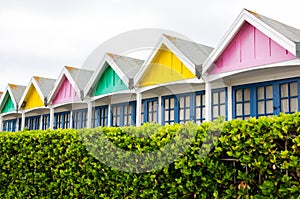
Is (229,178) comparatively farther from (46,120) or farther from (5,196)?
(46,120)

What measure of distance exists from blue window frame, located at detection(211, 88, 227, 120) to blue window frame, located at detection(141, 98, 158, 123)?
9.06 ft

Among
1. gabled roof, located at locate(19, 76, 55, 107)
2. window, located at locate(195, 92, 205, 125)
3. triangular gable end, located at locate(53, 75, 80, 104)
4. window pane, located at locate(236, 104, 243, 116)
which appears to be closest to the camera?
window pane, located at locate(236, 104, 243, 116)

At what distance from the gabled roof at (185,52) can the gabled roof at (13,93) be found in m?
11.1

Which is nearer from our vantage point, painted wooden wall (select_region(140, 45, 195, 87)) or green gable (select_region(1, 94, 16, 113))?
painted wooden wall (select_region(140, 45, 195, 87))

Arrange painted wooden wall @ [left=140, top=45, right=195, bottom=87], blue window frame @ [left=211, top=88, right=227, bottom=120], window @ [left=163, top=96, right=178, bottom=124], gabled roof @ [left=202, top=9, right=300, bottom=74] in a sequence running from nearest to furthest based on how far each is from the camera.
Answer: gabled roof @ [left=202, top=9, right=300, bottom=74]
blue window frame @ [left=211, top=88, right=227, bottom=120]
painted wooden wall @ [left=140, top=45, right=195, bottom=87]
window @ [left=163, top=96, right=178, bottom=124]

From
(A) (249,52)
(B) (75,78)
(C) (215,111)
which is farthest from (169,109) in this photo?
(B) (75,78)

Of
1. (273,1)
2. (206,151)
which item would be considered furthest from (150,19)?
(206,151)

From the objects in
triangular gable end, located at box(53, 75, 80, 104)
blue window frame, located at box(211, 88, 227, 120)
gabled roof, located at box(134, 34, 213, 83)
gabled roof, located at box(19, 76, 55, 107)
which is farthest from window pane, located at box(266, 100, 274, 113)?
gabled roof, located at box(19, 76, 55, 107)

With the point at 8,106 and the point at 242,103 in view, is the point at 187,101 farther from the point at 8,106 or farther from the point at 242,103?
the point at 8,106

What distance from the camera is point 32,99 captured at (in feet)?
69.2

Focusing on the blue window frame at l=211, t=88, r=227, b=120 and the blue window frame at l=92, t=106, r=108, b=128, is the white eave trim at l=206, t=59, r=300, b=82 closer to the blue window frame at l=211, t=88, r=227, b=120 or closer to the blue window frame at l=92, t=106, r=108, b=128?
the blue window frame at l=211, t=88, r=227, b=120

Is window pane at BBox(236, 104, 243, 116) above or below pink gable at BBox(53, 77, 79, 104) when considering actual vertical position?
below

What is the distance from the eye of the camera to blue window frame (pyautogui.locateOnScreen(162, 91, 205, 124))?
505 inches

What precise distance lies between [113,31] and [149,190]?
24.3ft
